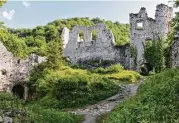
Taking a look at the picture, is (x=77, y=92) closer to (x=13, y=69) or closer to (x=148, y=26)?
(x=13, y=69)

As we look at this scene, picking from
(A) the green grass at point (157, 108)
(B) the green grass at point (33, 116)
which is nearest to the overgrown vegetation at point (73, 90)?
(B) the green grass at point (33, 116)

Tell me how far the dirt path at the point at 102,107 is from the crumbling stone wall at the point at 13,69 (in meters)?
12.0

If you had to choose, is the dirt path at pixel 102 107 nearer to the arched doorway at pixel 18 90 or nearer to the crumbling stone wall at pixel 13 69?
the crumbling stone wall at pixel 13 69

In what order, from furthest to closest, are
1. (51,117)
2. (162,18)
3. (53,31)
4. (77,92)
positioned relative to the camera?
(53,31) < (162,18) < (77,92) < (51,117)

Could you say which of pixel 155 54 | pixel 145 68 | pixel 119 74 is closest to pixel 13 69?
pixel 119 74

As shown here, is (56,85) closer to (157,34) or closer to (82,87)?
(82,87)

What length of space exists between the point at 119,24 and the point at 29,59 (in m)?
28.9

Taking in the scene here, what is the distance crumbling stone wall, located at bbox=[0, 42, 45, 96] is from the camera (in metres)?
40.1

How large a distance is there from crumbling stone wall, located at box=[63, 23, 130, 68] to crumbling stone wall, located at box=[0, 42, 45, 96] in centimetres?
752

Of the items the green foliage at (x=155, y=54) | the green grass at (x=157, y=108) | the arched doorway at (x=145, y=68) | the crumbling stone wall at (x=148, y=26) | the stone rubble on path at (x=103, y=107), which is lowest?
the stone rubble on path at (x=103, y=107)

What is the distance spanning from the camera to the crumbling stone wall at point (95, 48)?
45375 mm

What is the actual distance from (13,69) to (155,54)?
Result: 12.7 meters

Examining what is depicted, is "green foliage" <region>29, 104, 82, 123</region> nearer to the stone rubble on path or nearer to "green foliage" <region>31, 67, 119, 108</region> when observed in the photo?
the stone rubble on path

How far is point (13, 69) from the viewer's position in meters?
40.7
